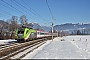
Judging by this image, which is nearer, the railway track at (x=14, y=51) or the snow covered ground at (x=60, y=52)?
the railway track at (x=14, y=51)

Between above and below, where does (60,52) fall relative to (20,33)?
below

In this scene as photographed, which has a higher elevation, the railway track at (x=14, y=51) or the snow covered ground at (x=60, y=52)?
the railway track at (x=14, y=51)

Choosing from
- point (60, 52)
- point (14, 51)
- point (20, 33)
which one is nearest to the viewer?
point (60, 52)

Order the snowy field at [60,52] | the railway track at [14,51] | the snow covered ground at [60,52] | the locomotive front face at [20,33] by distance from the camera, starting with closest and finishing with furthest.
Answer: the railway track at [14,51] < the snowy field at [60,52] < the snow covered ground at [60,52] < the locomotive front face at [20,33]

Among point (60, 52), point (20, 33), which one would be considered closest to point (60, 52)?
point (60, 52)

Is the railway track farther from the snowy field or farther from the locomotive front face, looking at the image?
the locomotive front face

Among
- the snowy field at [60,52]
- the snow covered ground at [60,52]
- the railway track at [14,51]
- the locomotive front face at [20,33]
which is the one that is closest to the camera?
the railway track at [14,51]

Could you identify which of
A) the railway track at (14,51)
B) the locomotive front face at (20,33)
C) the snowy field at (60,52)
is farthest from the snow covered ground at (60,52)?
the locomotive front face at (20,33)

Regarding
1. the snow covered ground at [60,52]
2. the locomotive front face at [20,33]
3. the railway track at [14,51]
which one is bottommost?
the snow covered ground at [60,52]

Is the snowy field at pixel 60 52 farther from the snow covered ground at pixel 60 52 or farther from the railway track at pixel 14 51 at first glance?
the railway track at pixel 14 51

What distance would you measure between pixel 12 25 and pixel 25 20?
39.7 feet

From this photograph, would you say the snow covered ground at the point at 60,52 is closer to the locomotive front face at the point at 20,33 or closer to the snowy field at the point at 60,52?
the snowy field at the point at 60,52

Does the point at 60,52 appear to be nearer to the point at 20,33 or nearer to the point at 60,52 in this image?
the point at 60,52

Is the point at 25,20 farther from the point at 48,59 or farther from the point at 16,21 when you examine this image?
the point at 48,59
